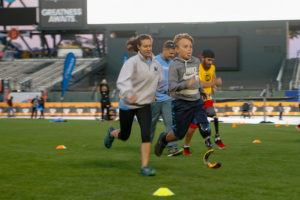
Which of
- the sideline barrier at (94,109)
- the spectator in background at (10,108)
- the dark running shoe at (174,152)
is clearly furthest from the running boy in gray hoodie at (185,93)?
the spectator in background at (10,108)

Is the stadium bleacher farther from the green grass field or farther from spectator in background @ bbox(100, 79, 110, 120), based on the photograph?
the green grass field

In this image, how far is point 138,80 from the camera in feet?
19.6

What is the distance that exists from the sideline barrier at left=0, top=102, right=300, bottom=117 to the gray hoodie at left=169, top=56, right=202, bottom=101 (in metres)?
20.9

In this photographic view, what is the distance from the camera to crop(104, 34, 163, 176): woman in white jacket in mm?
5862

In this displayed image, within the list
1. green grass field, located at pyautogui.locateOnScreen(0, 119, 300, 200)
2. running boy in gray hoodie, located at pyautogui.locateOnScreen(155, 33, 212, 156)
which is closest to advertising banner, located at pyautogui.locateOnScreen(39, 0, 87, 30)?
green grass field, located at pyautogui.locateOnScreen(0, 119, 300, 200)

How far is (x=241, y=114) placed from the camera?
2739 centimetres

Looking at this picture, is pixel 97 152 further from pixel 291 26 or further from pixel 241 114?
pixel 291 26

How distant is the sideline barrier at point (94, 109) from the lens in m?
27.8

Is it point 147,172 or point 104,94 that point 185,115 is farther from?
point 104,94

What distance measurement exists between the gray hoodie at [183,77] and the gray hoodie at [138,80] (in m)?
0.33

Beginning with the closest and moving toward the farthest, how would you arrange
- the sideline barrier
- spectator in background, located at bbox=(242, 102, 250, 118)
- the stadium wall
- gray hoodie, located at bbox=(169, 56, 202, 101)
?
gray hoodie, located at bbox=(169, 56, 202, 101), spectator in background, located at bbox=(242, 102, 250, 118), the sideline barrier, the stadium wall

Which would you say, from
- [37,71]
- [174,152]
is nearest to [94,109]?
[37,71]

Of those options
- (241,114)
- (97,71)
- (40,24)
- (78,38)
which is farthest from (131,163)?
(78,38)

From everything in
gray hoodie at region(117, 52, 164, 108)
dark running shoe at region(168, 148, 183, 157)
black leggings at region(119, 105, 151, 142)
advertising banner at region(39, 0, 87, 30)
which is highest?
advertising banner at region(39, 0, 87, 30)
